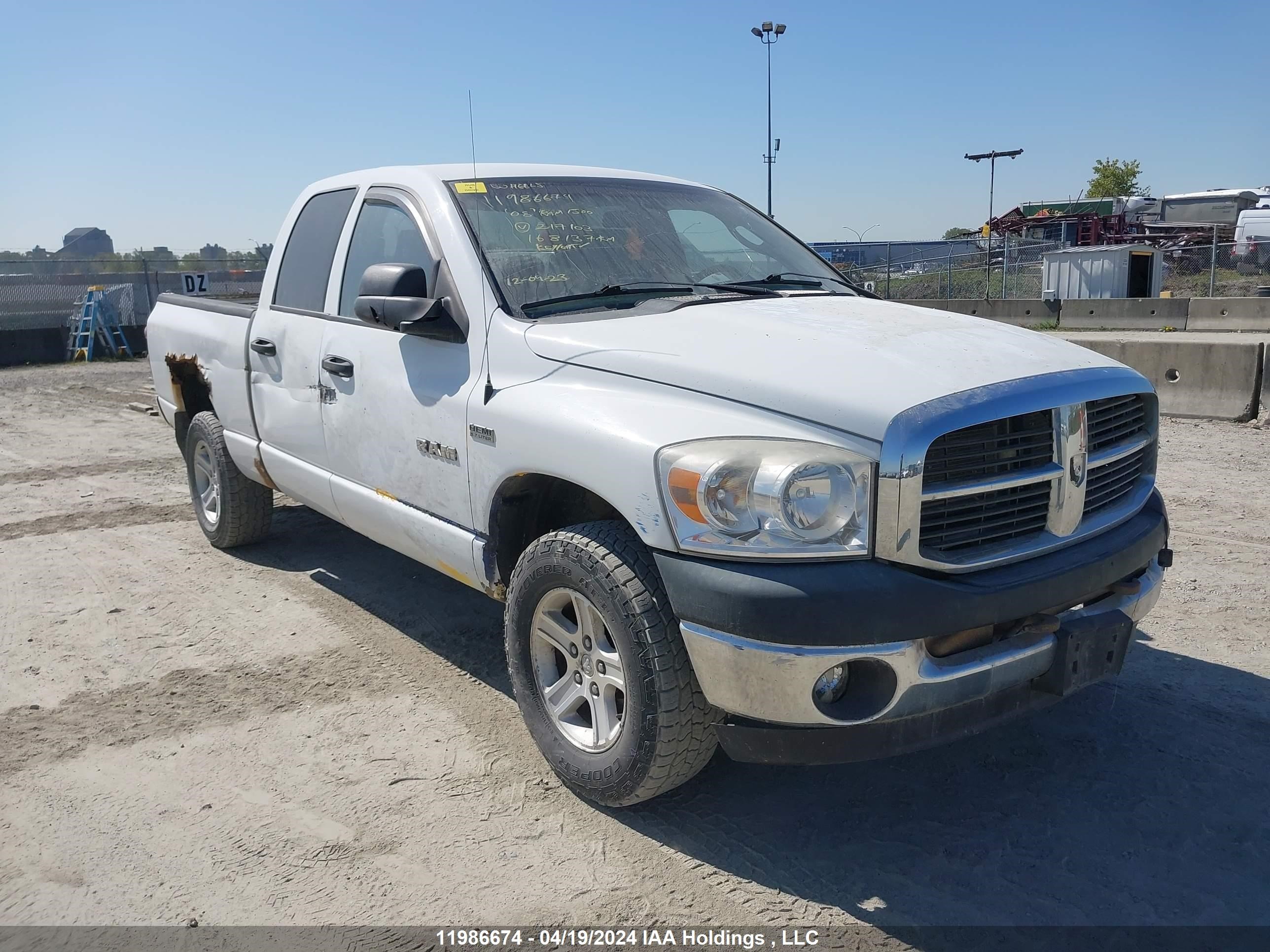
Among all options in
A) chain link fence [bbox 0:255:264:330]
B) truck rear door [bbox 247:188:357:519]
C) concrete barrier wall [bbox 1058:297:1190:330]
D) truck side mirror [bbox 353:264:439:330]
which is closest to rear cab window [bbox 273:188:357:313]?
truck rear door [bbox 247:188:357:519]

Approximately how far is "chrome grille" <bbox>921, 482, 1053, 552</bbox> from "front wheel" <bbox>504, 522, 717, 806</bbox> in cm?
74

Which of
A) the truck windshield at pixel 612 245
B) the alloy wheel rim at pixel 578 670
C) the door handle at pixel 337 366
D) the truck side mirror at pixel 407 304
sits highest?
the truck windshield at pixel 612 245

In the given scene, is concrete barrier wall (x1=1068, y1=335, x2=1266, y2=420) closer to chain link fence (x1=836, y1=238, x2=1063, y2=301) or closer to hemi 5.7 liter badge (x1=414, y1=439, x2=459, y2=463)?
hemi 5.7 liter badge (x1=414, y1=439, x2=459, y2=463)

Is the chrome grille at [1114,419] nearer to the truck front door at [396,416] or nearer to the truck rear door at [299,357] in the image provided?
the truck front door at [396,416]

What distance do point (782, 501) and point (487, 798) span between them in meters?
1.44

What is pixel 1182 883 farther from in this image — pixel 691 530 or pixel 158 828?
pixel 158 828

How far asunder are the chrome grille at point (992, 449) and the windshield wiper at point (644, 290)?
129 centimetres

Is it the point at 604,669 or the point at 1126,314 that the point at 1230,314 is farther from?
the point at 604,669

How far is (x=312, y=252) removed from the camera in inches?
187

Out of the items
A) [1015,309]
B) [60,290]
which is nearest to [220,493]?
[1015,309]

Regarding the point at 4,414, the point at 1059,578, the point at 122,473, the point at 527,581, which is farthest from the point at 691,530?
the point at 4,414

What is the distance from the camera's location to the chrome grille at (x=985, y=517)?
2.65m

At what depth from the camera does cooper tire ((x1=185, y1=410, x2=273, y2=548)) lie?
18.6 feet

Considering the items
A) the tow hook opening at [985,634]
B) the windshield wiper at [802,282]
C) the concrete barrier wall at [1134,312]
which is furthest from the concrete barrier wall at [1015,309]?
the tow hook opening at [985,634]
